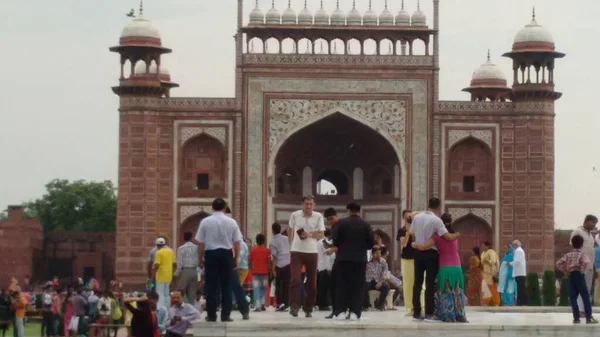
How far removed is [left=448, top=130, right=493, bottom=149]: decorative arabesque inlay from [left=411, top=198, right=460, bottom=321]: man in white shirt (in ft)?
69.4

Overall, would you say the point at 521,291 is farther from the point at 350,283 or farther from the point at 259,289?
the point at 350,283

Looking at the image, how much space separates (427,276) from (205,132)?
841 inches

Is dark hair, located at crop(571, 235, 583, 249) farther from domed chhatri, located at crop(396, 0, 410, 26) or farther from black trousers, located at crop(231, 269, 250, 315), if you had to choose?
domed chhatri, located at crop(396, 0, 410, 26)

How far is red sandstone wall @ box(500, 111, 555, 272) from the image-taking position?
36750 mm

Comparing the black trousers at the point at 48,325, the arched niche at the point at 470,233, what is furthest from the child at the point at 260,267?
the arched niche at the point at 470,233

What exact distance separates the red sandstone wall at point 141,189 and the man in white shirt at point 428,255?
67.3 feet

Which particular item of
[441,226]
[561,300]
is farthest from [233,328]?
[561,300]

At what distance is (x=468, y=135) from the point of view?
37.4m

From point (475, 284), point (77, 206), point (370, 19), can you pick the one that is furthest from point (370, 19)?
point (77, 206)

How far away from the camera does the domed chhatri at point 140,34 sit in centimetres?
3791

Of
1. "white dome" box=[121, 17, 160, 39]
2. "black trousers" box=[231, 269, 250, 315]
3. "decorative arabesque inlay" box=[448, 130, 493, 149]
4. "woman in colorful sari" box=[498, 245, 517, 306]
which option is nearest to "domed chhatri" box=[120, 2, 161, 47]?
"white dome" box=[121, 17, 160, 39]

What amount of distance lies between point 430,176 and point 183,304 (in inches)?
759

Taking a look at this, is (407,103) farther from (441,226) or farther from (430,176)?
(441,226)

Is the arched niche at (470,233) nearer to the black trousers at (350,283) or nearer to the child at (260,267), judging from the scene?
the child at (260,267)
